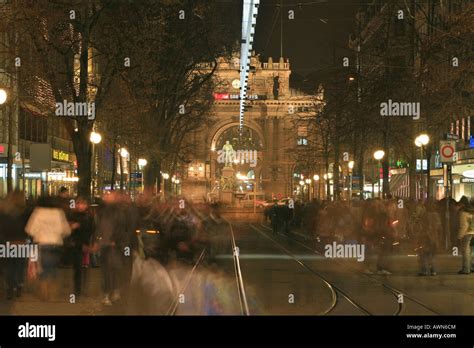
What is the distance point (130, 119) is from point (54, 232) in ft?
83.8

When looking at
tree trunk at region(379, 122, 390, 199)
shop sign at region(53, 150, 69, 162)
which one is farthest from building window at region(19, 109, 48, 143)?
tree trunk at region(379, 122, 390, 199)

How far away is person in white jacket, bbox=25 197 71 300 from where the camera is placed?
1591 cm

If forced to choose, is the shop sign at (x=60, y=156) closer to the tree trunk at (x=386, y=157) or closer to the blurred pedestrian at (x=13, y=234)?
the tree trunk at (x=386, y=157)

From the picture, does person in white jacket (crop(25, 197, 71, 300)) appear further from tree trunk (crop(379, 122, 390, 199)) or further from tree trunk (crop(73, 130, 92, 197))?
tree trunk (crop(379, 122, 390, 199))

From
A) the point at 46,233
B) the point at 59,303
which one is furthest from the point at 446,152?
the point at 59,303

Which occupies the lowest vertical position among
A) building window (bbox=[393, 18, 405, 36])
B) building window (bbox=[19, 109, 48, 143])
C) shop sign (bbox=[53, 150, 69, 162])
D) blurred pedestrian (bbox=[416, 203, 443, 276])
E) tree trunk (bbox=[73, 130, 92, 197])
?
blurred pedestrian (bbox=[416, 203, 443, 276])

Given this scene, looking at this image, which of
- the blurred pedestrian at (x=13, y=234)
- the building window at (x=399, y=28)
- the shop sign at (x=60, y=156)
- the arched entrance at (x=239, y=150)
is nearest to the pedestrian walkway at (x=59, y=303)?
the blurred pedestrian at (x=13, y=234)

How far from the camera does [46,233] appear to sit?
52.2 feet

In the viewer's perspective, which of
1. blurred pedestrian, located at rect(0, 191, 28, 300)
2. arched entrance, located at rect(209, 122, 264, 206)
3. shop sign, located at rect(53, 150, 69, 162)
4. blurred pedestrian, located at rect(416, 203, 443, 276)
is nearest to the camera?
blurred pedestrian, located at rect(0, 191, 28, 300)

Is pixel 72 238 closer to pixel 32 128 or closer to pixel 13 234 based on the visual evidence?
pixel 13 234

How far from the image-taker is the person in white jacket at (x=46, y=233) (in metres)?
15.9

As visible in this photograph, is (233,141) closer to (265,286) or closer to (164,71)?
(164,71)

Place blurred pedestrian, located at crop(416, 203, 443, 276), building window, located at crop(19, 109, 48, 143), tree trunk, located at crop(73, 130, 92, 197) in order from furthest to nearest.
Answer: building window, located at crop(19, 109, 48, 143)
tree trunk, located at crop(73, 130, 92, 197)
blurred pedestrian, located at crop(416, 203, 443, 276)
